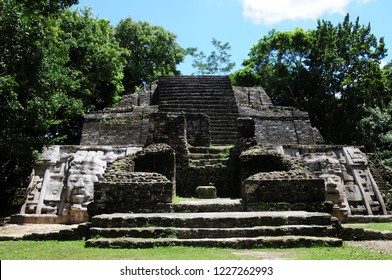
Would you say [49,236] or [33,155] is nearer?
[49,236]

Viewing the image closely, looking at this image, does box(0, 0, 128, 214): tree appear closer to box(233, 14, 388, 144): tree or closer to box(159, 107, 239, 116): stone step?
box(159, 107, 239, 116): stone step

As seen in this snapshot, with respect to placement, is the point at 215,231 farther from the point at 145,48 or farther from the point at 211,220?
the point at 145,48

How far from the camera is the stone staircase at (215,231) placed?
5.29 meters

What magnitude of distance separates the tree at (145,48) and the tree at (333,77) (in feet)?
26.6

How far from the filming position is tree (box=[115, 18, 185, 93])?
27.6 metres

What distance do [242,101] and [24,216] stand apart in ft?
39.5

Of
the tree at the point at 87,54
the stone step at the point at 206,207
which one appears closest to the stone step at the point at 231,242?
the stone step at the point at 206,207

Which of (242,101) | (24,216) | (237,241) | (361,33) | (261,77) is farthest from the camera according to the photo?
(261,77)

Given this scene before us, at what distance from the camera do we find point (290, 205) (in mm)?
6945

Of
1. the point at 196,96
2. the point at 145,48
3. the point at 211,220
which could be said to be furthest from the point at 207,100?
the point at 145,48

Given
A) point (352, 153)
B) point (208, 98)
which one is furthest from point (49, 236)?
point (208, 98)

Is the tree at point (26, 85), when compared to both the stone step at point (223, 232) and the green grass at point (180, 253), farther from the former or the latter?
the stone step at point (223, 232)

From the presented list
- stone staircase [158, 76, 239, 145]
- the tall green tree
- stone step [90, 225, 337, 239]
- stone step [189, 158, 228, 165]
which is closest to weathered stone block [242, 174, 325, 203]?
stone step [90, 225, 337, 239]

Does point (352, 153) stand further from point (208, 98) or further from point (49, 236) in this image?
point (49, 236)
